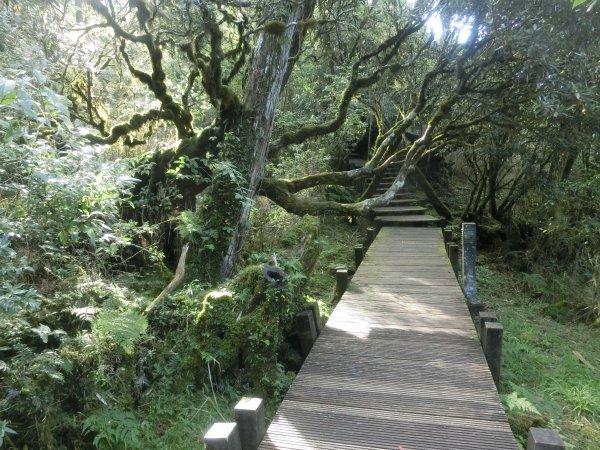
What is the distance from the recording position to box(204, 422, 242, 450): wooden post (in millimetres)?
2467

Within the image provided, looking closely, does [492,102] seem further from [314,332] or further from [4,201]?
[4,201]

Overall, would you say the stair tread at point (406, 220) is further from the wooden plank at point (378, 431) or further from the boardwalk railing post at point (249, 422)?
the boardwalk railing post at point (249, 422)

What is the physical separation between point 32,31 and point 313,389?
700cm

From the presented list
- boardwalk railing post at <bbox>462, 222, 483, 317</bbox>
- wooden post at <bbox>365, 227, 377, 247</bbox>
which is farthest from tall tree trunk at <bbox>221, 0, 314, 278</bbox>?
wooden post at <bbox>365, 227, 377, 247</bbox>

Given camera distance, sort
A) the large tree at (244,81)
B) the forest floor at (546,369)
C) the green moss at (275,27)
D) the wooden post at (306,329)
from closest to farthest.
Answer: the wooden post at (306,329) → the forest floor at (546,369) → the green moss at (275,27) → the large tree at (244,81)

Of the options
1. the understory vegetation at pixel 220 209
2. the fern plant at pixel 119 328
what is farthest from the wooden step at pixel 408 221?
the fern plant at pixel 119 328

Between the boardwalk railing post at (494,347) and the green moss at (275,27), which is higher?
the green moss at (275,27)

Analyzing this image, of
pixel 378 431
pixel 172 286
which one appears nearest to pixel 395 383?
pixel 378 431

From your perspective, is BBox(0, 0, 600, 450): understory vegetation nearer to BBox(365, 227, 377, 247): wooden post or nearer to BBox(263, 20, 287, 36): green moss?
BBox(263, 20, 287, 36): green moss

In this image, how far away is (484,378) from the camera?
3.85 metres

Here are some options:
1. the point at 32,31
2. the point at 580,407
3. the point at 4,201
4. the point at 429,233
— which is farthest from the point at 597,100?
the point at 32,31

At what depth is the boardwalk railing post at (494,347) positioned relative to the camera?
4.18 m

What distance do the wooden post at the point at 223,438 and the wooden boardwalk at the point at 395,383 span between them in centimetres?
48

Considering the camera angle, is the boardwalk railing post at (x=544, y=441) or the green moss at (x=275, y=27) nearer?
the boardwalk railing post at (x=544, y=441)
